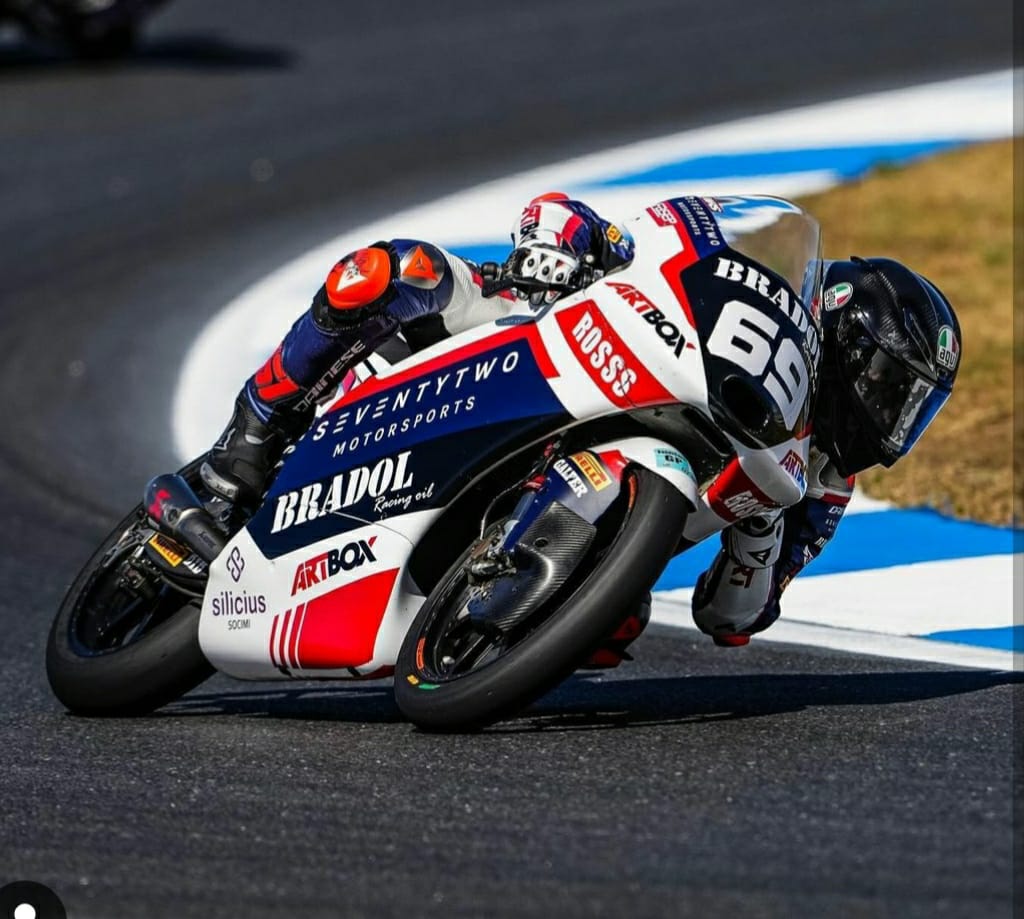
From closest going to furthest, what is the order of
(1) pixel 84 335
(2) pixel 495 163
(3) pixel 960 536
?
(3) pixel 960 536, (1) pixel 84 335, (2) pixel 495 163

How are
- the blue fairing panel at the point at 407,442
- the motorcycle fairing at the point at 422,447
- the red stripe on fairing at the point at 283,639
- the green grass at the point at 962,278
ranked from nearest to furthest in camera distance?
the motorcycle fairing at the point at 422,447 → the blue fairing panel at the point at 407,442 → the red stripe on fairing at the point at 283,639 → the green grass at the point at 962,278

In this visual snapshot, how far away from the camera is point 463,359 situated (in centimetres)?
468

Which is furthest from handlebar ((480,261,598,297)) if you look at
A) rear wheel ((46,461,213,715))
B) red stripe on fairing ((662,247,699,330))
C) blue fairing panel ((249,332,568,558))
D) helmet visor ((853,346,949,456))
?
rear wheel ((46,461,213,715))

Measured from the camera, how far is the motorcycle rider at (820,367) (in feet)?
15.1

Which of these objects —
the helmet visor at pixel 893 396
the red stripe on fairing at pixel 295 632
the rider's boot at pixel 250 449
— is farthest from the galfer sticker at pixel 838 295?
the red stripe on fairing at pixel 295 632

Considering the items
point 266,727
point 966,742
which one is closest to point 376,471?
point 266,727

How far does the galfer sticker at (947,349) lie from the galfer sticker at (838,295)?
0.23m

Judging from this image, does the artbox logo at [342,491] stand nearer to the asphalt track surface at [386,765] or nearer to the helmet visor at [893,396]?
the asphalt track surface at [386,765]

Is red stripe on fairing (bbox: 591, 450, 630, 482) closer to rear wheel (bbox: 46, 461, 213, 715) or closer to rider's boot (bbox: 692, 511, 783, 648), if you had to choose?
rider's boot (bbox: 692, 511, 783, 648)

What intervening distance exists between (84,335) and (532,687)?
21.0 feet

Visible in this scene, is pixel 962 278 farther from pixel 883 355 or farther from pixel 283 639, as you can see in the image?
pixel 283 639

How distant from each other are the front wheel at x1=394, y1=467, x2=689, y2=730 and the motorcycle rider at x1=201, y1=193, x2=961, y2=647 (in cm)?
28

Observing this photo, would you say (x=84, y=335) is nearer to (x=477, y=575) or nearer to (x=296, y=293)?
(x=296, y=293)

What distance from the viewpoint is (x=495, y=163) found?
13172mm
